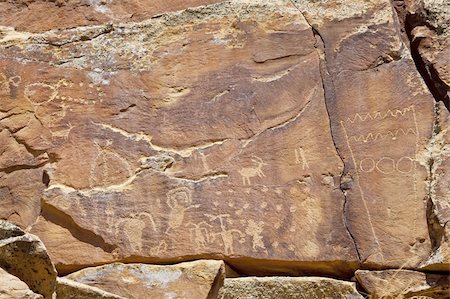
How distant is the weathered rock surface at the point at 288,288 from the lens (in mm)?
2641

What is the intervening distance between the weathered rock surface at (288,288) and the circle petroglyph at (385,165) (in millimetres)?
353

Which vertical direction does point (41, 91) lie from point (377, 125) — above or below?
below

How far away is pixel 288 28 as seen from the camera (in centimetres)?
296

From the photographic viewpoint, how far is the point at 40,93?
9.97ft

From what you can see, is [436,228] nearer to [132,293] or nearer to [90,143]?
[132,293]

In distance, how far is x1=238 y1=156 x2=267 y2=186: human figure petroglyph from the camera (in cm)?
276

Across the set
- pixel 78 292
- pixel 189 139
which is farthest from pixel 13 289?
pixel 189 139

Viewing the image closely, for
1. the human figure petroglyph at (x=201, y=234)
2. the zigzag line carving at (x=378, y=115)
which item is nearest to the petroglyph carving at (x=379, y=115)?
the zigzag line carving at (x=378, y=115)

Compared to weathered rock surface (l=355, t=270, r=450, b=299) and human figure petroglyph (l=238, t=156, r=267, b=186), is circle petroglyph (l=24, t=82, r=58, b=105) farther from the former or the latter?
weathered rock surface (l=355, t=270, r=450, b=299)

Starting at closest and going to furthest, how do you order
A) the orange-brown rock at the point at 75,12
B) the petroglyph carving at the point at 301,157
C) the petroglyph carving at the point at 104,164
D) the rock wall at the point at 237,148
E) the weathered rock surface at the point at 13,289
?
the weathered rock surface at the point at 13,289 < the rock wall at the point at 237,148 < the petroglyph carving at the point at 301,157 < the petroglyph carving at the point at 104,164 < the orange-brown rock at the point at 75,12

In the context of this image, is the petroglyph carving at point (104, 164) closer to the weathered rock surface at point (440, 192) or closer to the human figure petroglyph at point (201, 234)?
the human figure petroglyph at point (201, 234)

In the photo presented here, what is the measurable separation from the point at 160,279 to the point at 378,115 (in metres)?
0.84

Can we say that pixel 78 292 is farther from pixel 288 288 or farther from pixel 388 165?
pixel 388 165

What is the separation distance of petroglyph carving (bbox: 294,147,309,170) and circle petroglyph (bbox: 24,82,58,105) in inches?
34.2
